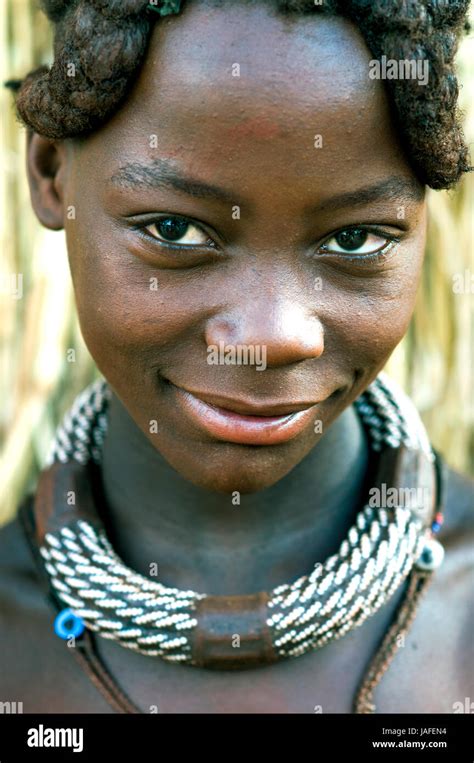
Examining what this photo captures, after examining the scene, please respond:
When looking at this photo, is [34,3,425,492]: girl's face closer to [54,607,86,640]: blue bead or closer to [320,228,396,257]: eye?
[320,228,396,257]: eye

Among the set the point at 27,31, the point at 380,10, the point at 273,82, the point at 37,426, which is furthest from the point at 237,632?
the point at 27,31

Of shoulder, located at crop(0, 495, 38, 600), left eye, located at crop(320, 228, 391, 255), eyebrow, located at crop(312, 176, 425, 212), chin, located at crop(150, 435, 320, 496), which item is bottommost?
shoulder, located at crop(0, 495, 38, 600)

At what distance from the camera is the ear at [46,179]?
172 cm

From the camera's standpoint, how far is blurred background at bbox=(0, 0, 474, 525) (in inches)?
107

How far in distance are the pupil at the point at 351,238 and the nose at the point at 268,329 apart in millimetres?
131

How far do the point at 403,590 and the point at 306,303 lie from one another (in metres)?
0.68

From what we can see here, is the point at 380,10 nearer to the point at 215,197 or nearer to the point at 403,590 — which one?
the point at 215,197

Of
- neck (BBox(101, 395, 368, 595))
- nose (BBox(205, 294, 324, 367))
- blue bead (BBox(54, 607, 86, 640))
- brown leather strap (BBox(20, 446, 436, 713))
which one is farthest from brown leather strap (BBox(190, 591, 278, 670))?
nose (BBox(205, 294, 324, 367))

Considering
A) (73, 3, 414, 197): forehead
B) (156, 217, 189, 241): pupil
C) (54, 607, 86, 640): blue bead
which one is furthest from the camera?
(54, 607, 86, 640): blue bead

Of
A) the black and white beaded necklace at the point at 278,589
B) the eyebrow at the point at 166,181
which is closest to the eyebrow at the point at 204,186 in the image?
the eyebrow at the point at 166,181

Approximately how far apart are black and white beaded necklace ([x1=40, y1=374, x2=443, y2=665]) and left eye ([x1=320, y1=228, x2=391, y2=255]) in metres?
0.55

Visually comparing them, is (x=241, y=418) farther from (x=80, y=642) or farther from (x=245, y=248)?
(x=80, y=642)

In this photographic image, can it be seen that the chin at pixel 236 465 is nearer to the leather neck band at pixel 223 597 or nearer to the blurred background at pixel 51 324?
the leather neck band at pixel 223 597
